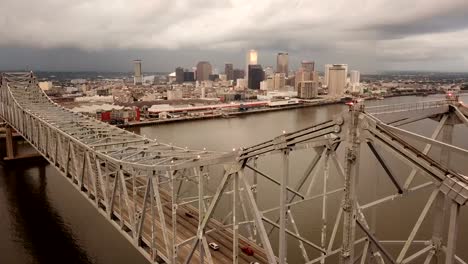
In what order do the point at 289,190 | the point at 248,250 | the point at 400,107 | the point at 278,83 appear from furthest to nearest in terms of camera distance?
the point at 278,83, the point at 248,250, the point at 289,190, the point at 400,107

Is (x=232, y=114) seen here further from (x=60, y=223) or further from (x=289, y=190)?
(x=289, y=190)

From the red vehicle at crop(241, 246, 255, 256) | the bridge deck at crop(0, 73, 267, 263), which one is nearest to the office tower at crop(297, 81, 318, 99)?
the bridge deck at crop(0, 73, 267, 263)

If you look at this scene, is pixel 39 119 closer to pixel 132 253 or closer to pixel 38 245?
pixel 38 245

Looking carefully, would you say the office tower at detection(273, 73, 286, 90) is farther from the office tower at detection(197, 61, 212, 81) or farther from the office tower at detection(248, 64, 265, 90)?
the office tower at detection(197, 61, 212, 81)

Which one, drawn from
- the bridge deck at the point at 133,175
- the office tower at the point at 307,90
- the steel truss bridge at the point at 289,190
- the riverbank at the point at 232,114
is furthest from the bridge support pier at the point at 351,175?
the office tower at the point at 307,90

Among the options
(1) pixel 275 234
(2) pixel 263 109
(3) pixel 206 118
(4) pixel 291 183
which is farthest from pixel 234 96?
(1) pixel 275 234

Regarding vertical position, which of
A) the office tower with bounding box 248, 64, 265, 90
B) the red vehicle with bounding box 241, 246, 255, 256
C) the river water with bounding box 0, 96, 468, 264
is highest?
the office tower with bounding box 248, 64, 265, 90

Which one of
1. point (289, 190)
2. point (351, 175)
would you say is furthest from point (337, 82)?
point (351, 175)

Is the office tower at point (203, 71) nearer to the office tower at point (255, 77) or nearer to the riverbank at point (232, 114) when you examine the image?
the office tower at point (255, 77)
